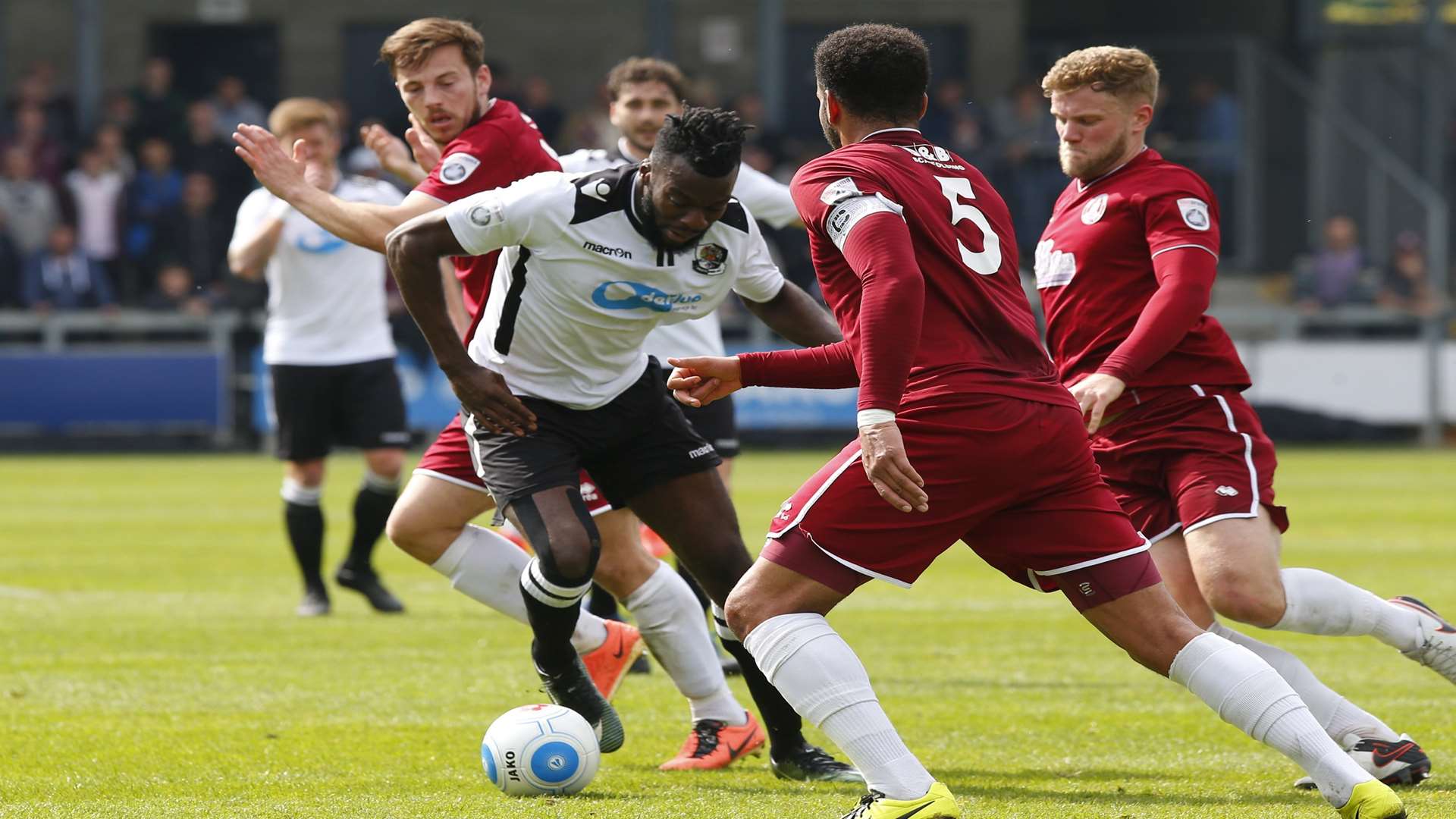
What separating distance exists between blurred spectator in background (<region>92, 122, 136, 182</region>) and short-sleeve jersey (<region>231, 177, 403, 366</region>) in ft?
38.9

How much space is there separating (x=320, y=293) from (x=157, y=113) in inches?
510

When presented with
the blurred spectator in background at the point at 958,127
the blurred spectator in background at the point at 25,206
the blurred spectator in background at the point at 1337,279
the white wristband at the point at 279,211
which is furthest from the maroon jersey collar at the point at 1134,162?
the blurred spectator in background at the point at 1337,279

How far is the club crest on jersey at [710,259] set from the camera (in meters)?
5.20

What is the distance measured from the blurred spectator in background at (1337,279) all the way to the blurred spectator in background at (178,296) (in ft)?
40.6

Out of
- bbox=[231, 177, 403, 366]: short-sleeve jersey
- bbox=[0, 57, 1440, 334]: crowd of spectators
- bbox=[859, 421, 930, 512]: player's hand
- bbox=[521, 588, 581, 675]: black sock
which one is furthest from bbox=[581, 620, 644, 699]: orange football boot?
bbox=[0, 57, 1440, 334]: crowd of spectators

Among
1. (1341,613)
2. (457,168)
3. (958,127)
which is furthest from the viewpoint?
(958,127)

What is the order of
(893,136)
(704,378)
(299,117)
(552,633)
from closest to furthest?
(893,136) → (704,378) → (552,633) → (299,117)

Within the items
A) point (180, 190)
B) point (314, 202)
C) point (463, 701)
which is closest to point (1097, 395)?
point (314, 202)

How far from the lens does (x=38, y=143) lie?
21.0 metres

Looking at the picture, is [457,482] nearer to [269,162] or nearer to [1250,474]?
[269,162]

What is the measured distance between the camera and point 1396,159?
27141 mm

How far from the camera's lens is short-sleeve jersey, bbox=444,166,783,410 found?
5109 mm

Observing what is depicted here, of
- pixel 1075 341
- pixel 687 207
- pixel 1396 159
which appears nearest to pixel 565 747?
pixel 687 207

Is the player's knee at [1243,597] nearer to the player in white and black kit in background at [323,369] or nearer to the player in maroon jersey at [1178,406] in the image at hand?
the player in maroon jersey at [1178,406]
